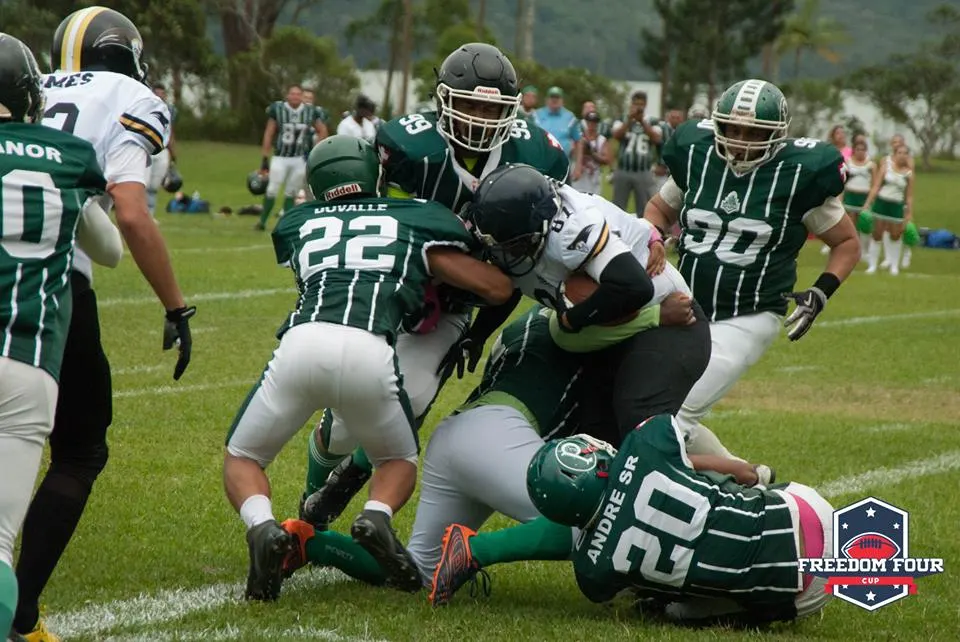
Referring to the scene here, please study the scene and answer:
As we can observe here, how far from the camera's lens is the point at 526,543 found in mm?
3994

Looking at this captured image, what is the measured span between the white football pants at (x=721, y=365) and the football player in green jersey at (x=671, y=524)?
121 cm

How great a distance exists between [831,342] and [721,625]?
631 cm

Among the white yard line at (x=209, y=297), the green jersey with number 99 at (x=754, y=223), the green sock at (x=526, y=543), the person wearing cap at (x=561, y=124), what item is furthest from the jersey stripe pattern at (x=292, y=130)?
the green sock at (x=526, y=543)

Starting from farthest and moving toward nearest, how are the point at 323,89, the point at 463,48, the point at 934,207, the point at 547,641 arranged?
the point at 323,89
the point at 934,207
the point at 463,48
the point at 547,641

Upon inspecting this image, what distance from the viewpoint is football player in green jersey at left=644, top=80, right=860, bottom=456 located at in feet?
17.3

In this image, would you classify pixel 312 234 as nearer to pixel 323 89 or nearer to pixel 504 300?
pixel 504 300

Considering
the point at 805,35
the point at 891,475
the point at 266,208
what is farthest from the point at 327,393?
the point at 805,35

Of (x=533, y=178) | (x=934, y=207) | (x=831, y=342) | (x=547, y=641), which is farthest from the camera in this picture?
(x=934, y=207)

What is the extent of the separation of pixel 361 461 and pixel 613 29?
128662 millimetres

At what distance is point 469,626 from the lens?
3.70 metres

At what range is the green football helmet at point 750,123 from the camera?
525 cm

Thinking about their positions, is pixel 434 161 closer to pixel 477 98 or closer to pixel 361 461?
pixel 477 98

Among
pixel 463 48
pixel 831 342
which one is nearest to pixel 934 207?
pixel 831 342

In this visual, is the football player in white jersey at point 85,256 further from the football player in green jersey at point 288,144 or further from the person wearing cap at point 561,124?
the person wearing cap at point 561,124
